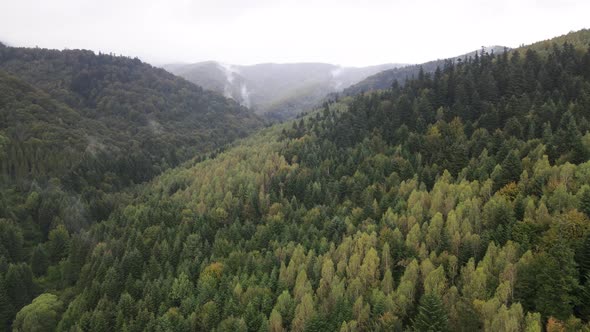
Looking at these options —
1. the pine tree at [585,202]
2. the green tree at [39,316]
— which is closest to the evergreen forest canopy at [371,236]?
the pine tree at [585,202]

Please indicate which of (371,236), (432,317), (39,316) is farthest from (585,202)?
(39,316)

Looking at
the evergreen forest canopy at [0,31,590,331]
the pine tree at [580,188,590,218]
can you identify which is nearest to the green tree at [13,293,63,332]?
the evergreen forest canopy at [0,31,590,331]

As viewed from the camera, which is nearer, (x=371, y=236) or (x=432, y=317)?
(x=432, y=317)

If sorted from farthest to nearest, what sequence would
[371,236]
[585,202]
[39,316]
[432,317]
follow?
[39,316] → [371,236] → [585,202] → [432,317]

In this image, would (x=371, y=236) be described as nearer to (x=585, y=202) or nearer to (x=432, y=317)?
(x=432, y=317)

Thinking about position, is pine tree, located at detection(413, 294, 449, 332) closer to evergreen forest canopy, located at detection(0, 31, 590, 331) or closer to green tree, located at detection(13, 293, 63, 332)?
evergreen forest canopy, located at detection(0, 31, 590, 331)

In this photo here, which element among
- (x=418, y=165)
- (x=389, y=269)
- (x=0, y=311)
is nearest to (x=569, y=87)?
(x=418, y=165)

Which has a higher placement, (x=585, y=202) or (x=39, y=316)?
(x=585, y=202)
